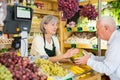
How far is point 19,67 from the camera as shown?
63.6 inches

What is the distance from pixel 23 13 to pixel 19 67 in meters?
0.54

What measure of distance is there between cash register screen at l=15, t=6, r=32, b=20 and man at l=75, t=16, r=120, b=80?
0.77 metres

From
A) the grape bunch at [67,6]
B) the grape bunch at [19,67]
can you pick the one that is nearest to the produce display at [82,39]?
the grape bunch at [67,6]

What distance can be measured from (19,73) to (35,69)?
18 centimetres

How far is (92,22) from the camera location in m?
4.41

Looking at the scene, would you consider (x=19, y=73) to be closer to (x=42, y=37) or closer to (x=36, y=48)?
(x=36, y=48)

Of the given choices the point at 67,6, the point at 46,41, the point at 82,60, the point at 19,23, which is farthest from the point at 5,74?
the point at 46,41

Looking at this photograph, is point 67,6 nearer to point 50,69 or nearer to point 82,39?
point 50,69

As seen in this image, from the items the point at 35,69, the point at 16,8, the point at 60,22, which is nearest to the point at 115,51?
the point at 35,69

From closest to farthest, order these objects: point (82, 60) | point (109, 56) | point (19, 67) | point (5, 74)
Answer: point (5, 74), point (19, 67), point (109, 56), point (82, 60)

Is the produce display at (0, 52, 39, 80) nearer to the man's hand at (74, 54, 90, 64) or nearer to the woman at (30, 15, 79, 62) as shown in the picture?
the man's hand at (74, 54, 90, 64)

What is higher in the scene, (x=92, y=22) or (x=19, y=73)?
(x=92, y=22)

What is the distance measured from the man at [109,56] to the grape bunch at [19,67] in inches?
31.8

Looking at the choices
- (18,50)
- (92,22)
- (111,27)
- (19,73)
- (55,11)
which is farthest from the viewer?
(55,11)
